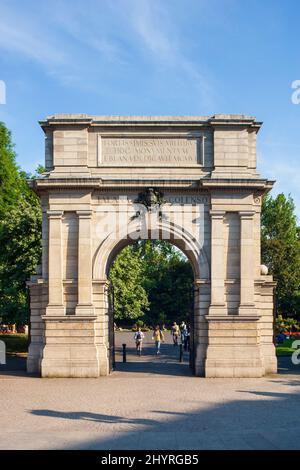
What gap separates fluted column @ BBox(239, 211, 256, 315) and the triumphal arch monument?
0.12 ft

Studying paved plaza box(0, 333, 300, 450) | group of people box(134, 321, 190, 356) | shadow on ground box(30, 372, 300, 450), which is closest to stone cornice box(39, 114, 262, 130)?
paved plaza box(0, 333, 300, 450)

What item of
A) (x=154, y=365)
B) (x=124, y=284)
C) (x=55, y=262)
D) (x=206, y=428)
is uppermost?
(x=55, y=262)

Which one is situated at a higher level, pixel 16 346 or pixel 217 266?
pixel 217 266

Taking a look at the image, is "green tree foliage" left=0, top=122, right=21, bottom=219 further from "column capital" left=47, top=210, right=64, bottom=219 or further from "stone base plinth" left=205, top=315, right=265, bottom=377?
"stone base plinth" left=205, top=315, right=265, bottom=377

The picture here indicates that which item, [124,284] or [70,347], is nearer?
[70,347]

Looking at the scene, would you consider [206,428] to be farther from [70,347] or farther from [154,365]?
[154,365]

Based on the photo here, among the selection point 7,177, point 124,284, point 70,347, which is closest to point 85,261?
point 70,347

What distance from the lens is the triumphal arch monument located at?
2292 cm

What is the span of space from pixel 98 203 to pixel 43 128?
11.2 ft

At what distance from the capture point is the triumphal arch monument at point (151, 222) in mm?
22922

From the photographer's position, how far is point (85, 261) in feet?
76.2

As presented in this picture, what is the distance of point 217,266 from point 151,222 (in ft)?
9.29
